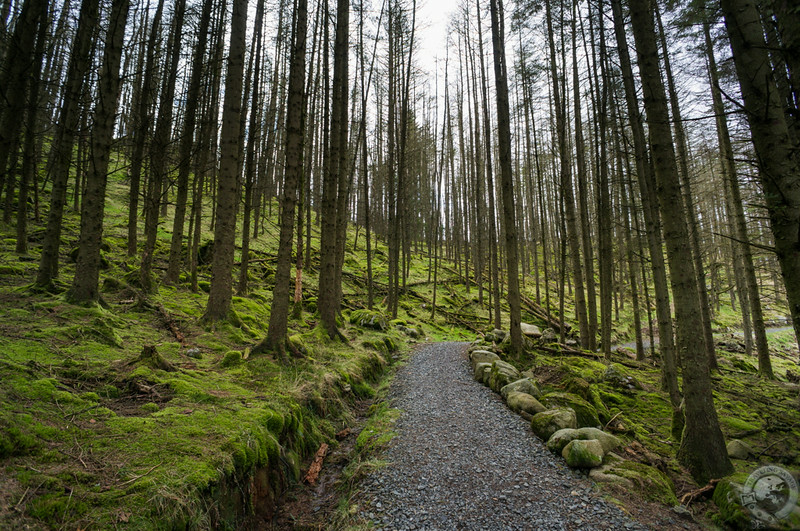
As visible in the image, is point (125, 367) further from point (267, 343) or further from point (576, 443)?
point (576, 443)

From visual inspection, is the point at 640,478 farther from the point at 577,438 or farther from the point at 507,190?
the point at 507,190

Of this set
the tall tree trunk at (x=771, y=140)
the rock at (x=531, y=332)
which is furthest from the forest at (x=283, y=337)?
the rock at (x=531, y=332)

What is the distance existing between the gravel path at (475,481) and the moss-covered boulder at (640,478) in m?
0.27

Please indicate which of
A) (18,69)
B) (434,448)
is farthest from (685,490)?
(18,69)

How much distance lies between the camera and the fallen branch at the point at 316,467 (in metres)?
4.14

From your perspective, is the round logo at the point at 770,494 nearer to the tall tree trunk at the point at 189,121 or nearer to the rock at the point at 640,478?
the rock at the point at 640,478

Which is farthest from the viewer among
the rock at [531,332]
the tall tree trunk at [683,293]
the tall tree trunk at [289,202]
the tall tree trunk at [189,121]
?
the rock at [531,332]

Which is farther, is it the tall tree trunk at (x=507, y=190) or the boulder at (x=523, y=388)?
the tall tree trunk at (x=507, y=190)

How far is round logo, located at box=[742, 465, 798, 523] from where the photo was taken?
2904 mm

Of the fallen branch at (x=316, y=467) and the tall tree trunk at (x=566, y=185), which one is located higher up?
the tall tree trunk at (x=566, y=185)

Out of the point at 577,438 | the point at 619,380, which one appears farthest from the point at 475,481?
the point at 619,380

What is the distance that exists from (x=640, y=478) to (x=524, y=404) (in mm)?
2182

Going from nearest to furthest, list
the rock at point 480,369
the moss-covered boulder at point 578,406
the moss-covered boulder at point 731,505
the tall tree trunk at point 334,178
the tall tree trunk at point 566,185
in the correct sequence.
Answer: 1. the moss-covered boulder at point 731,505
2. the moss-covered boulder at point 578,406
3. the rock at point 480,369
4. the tall tree trunk at point 334,178
5. the tall tree trunk at point 566,185

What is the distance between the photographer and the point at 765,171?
326cm
